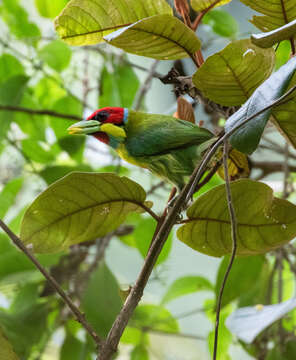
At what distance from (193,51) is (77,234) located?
0.22m

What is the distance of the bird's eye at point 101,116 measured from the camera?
0.53 metres

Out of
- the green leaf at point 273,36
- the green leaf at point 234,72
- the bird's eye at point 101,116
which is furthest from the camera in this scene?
the bird's eye at point 101,116

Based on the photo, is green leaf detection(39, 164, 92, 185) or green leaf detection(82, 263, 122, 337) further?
green leaf detection(39, 164, 92, 185)

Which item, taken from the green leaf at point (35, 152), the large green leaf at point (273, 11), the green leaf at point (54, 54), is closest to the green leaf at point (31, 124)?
the green leaf at point (35, 152)

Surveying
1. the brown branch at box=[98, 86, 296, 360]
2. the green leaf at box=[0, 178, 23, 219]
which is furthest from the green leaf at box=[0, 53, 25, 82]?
the brown branch at box=[98, 86, 296, 360]

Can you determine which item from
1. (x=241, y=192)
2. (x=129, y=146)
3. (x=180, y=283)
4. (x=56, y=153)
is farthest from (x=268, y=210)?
(x=56, y=153)

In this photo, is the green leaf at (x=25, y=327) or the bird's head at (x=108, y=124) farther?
the green leaf at (x=25, y=327)

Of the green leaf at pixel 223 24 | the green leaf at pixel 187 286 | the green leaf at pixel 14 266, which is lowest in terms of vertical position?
the green leaf at pixel 187 286

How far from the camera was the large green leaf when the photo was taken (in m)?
0.43

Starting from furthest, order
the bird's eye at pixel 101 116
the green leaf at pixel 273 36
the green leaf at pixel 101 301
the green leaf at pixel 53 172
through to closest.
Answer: the green leaf at pixel 53 172 → the green leaf at pixel 101 301 → the bird's eye at pixel 101 116 → the green leaf at pixel 273 36

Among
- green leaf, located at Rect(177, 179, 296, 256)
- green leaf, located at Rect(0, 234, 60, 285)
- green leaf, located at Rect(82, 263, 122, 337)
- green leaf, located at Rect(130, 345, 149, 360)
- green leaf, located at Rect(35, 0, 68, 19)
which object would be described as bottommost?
green leaf, located at Rect(130, 345, 149, 360)

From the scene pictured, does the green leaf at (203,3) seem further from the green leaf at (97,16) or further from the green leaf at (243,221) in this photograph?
the green leaf at (243,221)

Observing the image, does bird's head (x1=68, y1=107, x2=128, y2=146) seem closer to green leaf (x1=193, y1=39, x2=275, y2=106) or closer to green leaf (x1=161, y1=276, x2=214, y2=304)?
green leaf (x1=193, y1=39, x2=275, y2=106)

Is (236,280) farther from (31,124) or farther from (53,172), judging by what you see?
(31,124)
